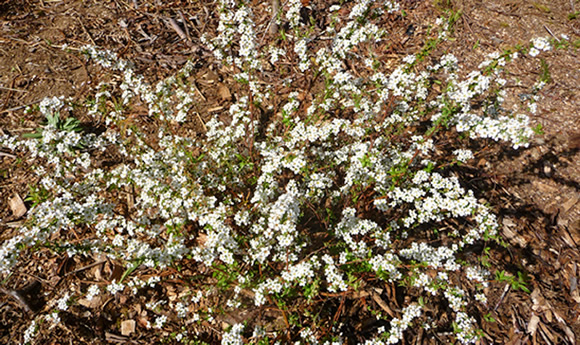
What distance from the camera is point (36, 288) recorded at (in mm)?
4289

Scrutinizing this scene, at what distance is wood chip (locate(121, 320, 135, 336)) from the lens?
4.05m

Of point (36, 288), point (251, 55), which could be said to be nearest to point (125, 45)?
point (251, 55)

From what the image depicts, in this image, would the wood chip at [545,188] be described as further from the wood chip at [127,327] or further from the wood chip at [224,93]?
the wood chip at [127,327]

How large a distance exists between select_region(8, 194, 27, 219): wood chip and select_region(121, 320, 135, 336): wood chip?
2.13 metres

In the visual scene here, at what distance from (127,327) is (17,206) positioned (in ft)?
7.67

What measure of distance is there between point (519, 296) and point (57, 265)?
5606 millimetres

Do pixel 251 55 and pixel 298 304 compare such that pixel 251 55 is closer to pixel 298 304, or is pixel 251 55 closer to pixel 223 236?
pixel 223 236

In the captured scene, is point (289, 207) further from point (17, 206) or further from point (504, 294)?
point (17, 206)

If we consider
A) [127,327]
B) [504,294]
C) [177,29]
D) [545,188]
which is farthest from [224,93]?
[545,188]

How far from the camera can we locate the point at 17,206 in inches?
189

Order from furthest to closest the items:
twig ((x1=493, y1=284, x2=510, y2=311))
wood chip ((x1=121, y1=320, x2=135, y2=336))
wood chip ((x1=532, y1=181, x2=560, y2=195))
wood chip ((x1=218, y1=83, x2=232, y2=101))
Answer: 1. wood chip ((x1=218, y1=83, x2=232, y2=101))
2. wood chip ((x1=532, y1=181, x2=560, y2=195))
3. twig ((x1=493, y1=284, x2=510, y2=311))
4. wood chip ((x1=121, y1=320, x2=135, y2=336))

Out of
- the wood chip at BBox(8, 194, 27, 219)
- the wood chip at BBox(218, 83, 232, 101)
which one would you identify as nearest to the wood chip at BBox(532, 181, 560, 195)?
the wood chip at BBox(218, 83, 232, 101)

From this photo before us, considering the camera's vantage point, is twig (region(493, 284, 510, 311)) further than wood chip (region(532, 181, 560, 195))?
No

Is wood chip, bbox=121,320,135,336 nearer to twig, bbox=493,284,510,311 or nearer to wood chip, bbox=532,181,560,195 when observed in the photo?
twig, bbox=493,284,510,311
